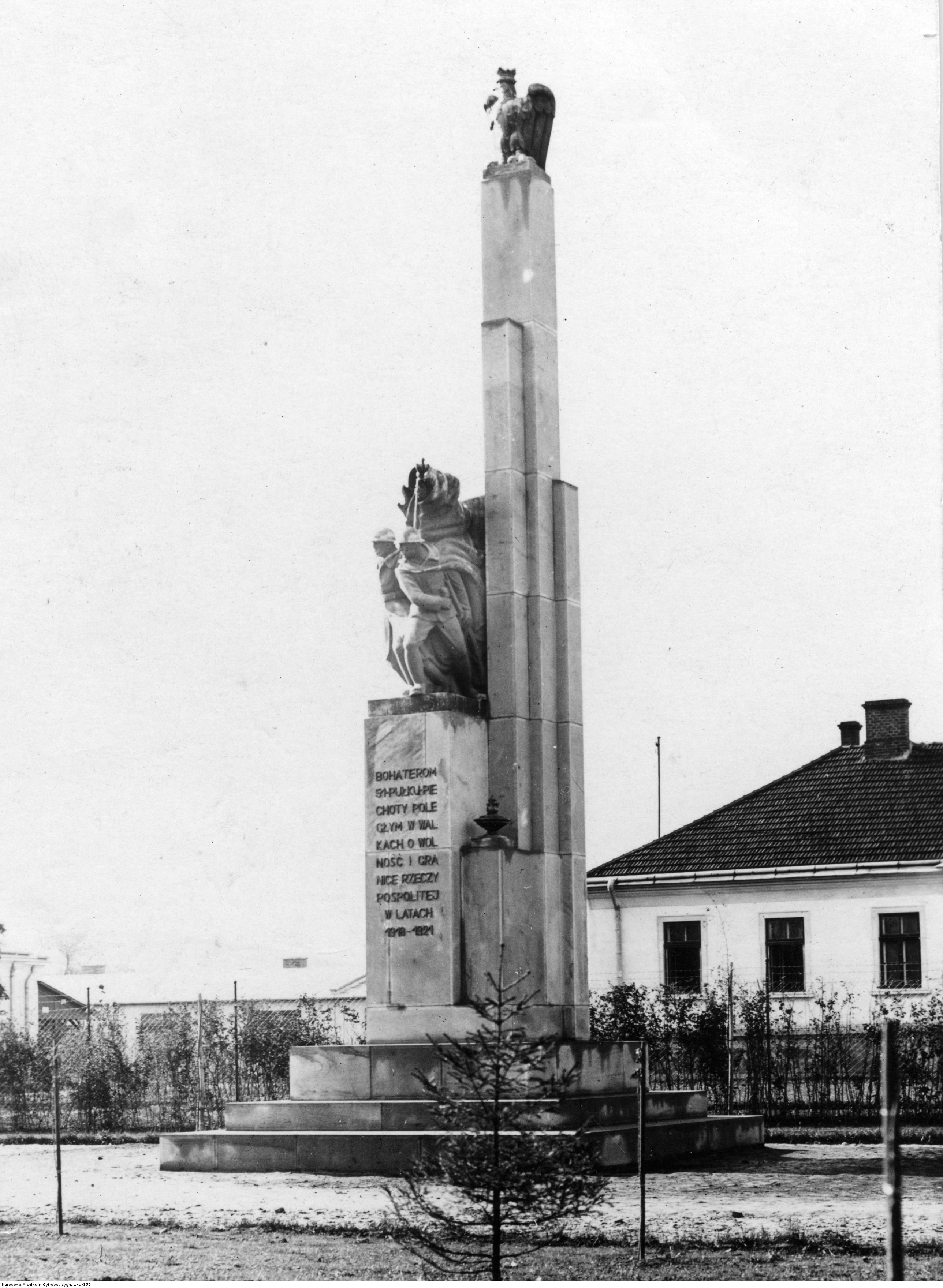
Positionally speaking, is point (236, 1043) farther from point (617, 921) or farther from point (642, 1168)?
point (617, 921)

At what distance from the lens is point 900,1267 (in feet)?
26.5

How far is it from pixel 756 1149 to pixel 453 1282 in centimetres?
906

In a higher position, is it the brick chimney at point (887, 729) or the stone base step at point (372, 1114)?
the brick chimney at point (887, 729)

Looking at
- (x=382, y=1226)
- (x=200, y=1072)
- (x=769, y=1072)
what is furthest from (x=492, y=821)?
(x=769, y=1072)

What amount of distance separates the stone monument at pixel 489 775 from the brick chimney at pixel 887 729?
52.5 feet

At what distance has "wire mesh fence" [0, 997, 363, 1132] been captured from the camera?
2411 cm

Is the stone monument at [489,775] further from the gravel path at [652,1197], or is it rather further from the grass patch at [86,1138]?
the grass patch at [86,1138]

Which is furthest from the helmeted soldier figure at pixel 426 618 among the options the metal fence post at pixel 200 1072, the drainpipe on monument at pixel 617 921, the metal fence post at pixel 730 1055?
the drainpipe on monument at pixel 617 921

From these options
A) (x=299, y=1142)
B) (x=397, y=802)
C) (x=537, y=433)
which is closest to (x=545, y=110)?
(x=537, y=433)

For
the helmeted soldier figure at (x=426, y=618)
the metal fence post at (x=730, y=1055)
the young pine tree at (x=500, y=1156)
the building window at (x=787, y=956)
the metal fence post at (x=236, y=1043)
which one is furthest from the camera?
the building window at (x=787, y=956)

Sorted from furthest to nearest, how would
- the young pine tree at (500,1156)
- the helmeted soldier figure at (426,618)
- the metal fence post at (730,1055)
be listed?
1. the metal fence post at (730,1055)
2. the helmeted soldier figure at (426,618)
3. the young pine tree at (500,1156)

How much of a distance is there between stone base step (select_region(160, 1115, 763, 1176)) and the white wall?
47.1 ft

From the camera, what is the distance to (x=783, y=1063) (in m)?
24.8

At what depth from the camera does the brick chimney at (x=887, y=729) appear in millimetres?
34031
